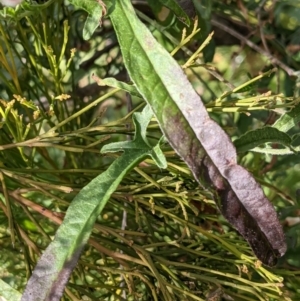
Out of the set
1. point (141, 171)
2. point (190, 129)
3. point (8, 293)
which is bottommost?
→ point (8, 293)

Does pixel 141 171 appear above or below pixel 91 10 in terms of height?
below

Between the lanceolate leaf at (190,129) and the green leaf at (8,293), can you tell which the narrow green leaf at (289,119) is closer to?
the lanceolate leaf at (190,129)

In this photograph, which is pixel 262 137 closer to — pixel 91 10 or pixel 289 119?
pixel 289 119

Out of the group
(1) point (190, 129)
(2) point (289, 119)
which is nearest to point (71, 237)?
(1) point (190, 129)

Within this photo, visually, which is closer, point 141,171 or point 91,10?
point 91,10

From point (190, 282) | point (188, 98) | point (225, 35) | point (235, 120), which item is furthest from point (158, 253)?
point (225, 35)
